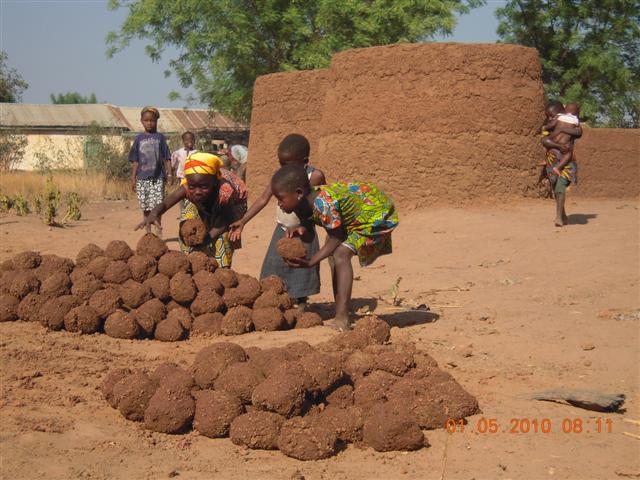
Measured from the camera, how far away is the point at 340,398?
4039mm

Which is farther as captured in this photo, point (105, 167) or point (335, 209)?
point (105, 167)

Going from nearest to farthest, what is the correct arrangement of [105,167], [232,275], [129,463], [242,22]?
1. [129,463]
2. [232,275]
3. [242,22]
4. [105,167]

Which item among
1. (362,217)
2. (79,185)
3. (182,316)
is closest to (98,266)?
(182,316)

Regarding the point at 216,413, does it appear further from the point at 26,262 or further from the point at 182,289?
the point at 26,262

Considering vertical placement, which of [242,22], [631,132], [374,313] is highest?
[242,22]

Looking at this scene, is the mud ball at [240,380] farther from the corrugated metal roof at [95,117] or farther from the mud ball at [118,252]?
the corrugated metal roof at [95,117]

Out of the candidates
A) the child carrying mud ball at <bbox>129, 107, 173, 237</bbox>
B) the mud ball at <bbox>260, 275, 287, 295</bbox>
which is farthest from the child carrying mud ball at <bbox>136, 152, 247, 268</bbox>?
the child carrying mud ball at <bbox>129, 107, 173, 237</bbox>

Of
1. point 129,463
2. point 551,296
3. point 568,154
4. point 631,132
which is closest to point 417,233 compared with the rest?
point 568,154

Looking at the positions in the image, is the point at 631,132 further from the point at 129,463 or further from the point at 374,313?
the point at 129,463

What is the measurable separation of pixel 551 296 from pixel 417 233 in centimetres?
402

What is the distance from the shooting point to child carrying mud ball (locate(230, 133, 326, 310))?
620cm

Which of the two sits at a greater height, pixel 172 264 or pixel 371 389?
pixel 172 264

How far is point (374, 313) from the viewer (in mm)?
6707

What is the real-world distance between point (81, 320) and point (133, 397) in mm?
1594
